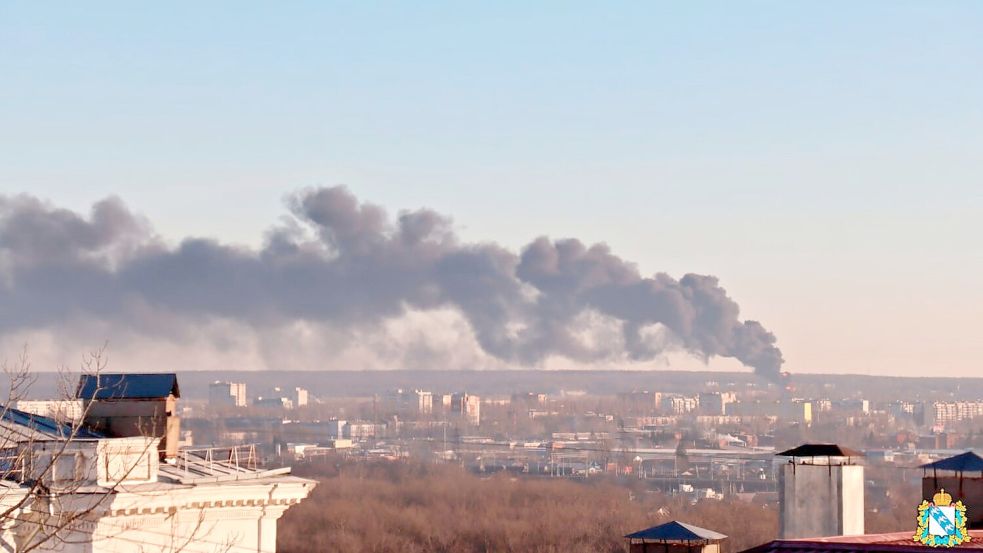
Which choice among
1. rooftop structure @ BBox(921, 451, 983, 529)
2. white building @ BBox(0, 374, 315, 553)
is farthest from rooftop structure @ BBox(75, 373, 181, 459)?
rooftop structure @ BBox(921, 451, 983, 529)

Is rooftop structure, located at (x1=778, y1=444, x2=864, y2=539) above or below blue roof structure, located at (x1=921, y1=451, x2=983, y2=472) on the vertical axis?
below

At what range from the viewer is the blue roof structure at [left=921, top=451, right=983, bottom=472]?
109 ft

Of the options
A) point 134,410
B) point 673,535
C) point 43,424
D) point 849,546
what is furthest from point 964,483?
point 43,424

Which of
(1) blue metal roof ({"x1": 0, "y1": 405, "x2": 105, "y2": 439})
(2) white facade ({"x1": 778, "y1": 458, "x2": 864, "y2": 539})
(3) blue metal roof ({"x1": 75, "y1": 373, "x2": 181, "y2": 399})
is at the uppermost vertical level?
(3) blue metal roof ({"x1": 75, "y1": 373, "x2": 181, "y2": 399})

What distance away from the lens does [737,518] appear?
138m

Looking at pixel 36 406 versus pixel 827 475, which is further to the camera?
pixel 36 406

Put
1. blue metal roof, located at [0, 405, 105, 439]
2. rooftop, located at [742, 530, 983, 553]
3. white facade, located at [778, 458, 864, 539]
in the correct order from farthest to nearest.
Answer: white facade, located at [778, 458, 864, 539] < blue metal roof, located at [0, 405, 105, 439] < rooftop, located at [742, 530, 983, 553]

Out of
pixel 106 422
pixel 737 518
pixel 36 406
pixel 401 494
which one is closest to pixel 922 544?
pixel 106 422

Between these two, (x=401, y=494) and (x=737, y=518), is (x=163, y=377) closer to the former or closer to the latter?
(x=737, y=518)

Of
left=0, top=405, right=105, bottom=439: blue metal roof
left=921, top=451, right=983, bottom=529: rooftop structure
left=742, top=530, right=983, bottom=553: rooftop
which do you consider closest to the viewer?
left=742, top=530, right=983, bottom=553: rooftop

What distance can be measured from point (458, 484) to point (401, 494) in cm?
583

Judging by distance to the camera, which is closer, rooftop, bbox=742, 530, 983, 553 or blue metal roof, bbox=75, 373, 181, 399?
rooftop, bbox=742, 530, 983, 553

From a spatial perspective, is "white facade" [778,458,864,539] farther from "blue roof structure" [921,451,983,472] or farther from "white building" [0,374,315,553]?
"white building" [0,374,315,553]

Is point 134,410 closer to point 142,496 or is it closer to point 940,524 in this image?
point 142,496
